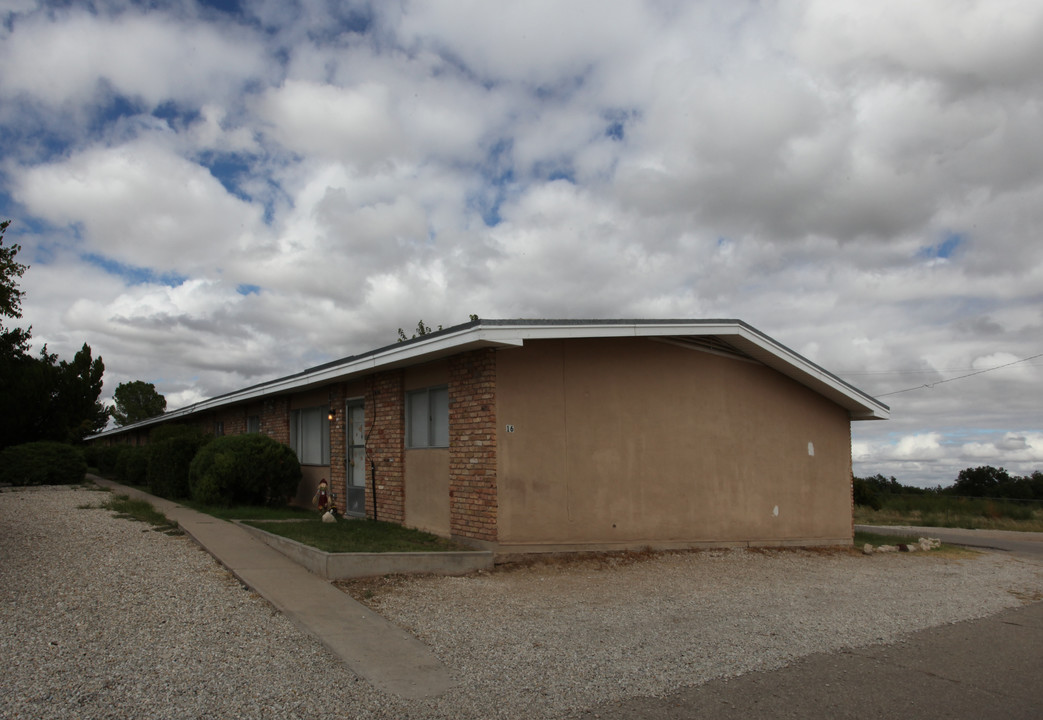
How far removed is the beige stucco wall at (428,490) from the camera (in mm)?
11297

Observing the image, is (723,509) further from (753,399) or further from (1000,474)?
(1000,474)

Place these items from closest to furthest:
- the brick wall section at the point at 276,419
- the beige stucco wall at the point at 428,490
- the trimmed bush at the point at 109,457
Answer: the beige stucco wall at the point at 428,490
the brick wall section at the point at 276,419
the trimmed bush at the point at 109,457

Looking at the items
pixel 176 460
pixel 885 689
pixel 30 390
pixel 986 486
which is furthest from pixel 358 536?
pixel 986 486

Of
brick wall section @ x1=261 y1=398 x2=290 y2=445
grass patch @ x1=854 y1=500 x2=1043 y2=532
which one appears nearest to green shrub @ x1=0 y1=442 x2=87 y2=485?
brick wall section @ x1=261 y1=398 x2=290 y2=445

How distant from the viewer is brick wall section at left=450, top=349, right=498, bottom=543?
403 inches

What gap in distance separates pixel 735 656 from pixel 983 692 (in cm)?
169

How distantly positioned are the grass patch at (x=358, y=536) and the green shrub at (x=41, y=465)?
12828mm

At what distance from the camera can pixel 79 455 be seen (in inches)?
898

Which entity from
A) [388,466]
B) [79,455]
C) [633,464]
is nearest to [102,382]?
[79,455]

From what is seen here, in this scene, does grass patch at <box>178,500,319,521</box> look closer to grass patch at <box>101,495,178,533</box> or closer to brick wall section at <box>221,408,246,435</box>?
grass patch at <box>101,495,178,533</box>

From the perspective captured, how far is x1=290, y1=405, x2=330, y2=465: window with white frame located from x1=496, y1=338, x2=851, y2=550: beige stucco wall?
21.6 ft

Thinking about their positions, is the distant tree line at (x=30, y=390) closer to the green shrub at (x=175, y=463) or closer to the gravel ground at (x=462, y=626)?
the green shrub at (x=175, y=463)

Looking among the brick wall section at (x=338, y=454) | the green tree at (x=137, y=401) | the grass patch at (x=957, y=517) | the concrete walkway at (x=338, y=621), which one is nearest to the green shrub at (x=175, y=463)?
the brick wall section at (x=338, y=454)

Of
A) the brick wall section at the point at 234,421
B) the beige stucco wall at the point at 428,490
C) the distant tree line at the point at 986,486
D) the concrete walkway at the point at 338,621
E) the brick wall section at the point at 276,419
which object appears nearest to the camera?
the concrete walkway at the point at 338,621
